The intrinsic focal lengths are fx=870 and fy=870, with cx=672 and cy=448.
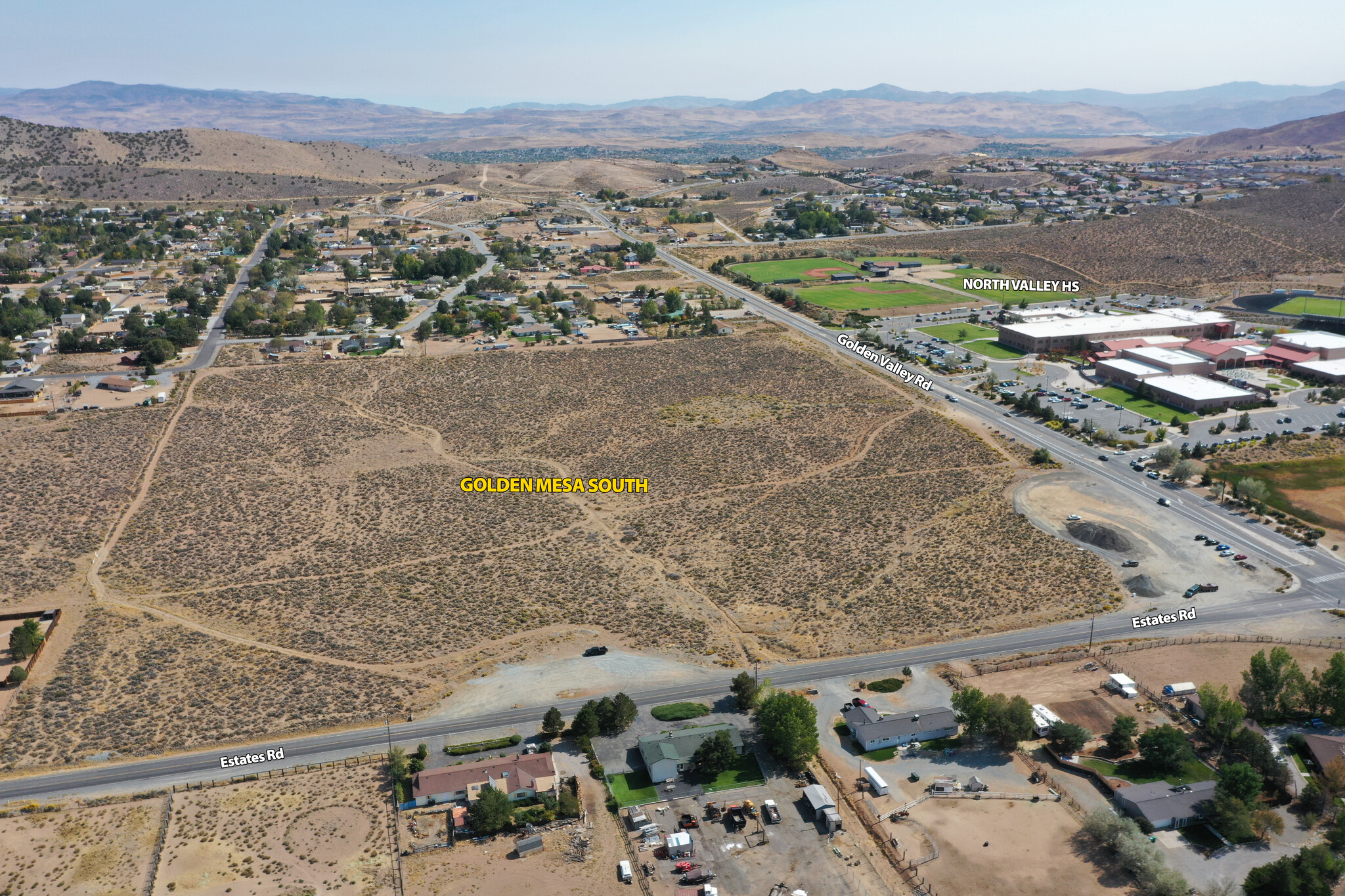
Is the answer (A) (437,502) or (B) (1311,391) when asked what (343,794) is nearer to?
(A) (437,502)

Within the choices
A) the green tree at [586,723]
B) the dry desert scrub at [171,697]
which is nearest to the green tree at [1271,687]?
the green tree at [586,723]

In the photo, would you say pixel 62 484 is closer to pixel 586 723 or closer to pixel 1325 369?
pixel 586 723

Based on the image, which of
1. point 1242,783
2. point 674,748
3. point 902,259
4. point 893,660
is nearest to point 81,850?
point 674,748

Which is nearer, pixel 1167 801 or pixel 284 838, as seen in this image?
pixel 284 838

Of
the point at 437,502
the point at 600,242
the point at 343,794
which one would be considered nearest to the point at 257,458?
the point at 437,502

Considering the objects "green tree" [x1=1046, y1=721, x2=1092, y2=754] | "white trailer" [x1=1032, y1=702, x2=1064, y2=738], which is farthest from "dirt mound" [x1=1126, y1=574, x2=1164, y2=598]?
"green tree" [x1=1046, y1=721, x2=1092, y2=754]
